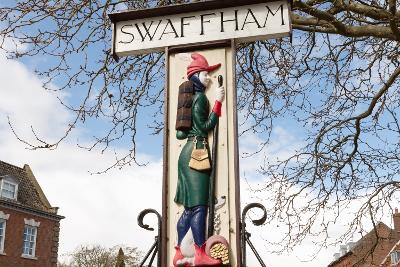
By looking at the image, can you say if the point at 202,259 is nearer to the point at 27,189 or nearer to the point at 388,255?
the point at 27,189

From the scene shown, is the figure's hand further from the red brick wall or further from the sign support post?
the red brick wall

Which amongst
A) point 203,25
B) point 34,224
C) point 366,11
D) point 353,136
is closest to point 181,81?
point 203,25

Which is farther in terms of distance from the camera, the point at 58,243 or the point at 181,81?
the point at 58,243

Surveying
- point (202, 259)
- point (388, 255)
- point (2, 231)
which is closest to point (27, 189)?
point (2, 231)

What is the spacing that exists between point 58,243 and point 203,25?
27067 mm

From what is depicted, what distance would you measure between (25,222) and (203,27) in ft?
82.5

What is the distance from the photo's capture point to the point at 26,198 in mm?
27922

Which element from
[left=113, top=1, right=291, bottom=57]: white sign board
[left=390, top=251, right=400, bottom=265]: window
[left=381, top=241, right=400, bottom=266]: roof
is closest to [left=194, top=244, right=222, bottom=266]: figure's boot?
[left=113, top=1, right=291, bottom=57]: white sign board

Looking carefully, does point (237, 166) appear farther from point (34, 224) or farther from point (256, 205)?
point (34, 224)

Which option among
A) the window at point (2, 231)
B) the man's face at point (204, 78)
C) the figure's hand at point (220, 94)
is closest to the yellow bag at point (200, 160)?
the figure's hand at point (220, 94)

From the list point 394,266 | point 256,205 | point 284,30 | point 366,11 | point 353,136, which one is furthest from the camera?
point 394,266

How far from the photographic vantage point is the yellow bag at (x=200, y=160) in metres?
3.43

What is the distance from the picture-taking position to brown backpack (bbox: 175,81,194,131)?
358 cm

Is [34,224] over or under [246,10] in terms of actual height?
over
